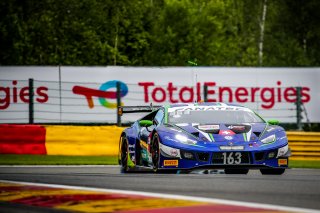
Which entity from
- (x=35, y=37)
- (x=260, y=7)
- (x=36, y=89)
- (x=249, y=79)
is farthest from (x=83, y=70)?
(x=260, y=7)

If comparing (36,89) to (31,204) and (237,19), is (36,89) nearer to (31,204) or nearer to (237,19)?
(31,204)

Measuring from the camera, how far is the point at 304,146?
1912cm

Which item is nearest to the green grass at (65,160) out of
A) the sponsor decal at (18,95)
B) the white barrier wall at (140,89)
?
the white barrier wall at (140,89)

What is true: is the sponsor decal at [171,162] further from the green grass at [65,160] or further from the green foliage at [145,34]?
the green foliage at [145,34]

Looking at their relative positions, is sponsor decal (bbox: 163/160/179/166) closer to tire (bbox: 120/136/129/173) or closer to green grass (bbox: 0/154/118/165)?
tire (bbox: 120/136/129/173)

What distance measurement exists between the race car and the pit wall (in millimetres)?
6322

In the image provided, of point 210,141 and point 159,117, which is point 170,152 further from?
point 159,117

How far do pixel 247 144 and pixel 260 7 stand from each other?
4573 cm

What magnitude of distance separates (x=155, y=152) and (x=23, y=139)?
25.2 feet

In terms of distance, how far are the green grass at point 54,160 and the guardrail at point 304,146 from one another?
12.0ft

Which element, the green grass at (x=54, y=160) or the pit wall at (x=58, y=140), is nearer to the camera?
the green grass at (x=54, y=160)

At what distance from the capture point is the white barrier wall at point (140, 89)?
26375 millimetres

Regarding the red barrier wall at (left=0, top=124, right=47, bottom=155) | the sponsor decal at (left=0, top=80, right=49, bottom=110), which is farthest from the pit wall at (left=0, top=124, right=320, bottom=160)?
the sponsor decal at (left=0, top=80, right=49, bottom=110)

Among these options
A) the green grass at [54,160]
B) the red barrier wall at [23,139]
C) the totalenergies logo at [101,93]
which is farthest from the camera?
the totalenergies logo at [101,93]
